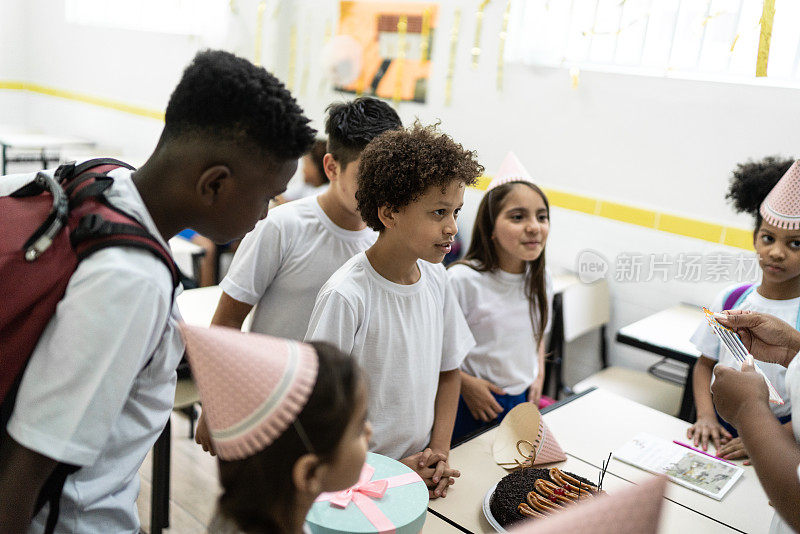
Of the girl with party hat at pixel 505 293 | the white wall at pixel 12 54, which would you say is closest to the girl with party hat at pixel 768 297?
the girl with party hat at pixel 505 293

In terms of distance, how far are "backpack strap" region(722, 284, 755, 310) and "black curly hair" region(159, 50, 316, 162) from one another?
1700 mm

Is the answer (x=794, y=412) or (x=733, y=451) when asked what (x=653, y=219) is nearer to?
(x=733, y=451)

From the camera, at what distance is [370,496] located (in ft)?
3.92

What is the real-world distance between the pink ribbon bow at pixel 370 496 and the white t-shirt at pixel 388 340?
240 mm

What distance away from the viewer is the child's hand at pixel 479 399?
199cm

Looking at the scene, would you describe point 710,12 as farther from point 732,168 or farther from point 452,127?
point 452,127

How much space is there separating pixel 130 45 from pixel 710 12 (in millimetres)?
5294

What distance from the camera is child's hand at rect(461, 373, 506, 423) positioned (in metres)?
1.99

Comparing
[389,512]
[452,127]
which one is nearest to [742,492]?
[389,512]

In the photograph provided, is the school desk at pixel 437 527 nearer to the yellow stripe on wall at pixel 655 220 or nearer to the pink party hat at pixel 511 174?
the pink party hat at pixel 511 174

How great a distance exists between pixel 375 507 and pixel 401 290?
21.2 inches

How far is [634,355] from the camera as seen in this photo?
3.59m

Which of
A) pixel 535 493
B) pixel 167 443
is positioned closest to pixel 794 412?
pixel 535 493

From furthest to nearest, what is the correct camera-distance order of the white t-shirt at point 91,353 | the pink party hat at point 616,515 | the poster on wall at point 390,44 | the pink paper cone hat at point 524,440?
the poster on wall at point 390,44 → the pink paper cone hat at point 524,440 → the white t-shirt at point 91,353 → the pink party hat at point 616,515
